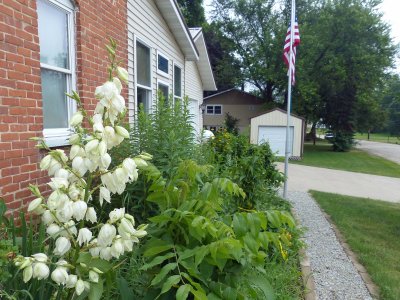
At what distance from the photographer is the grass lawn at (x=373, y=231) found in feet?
13.6

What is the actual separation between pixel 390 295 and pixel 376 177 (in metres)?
11.0

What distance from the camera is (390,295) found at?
143 inches

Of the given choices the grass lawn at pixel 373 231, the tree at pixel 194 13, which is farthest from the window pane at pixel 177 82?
the tree at pixel 194 13

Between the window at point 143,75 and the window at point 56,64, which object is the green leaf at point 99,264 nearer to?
the window at point 56,64

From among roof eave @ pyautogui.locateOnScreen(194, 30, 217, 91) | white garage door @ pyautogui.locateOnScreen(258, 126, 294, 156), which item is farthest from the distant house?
white garage door @ pyautogui.locateOnScreen(258, 126, 294, 156)

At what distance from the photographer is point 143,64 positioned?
22.8 ft

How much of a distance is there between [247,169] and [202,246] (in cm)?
356

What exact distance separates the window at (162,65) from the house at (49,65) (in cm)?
88

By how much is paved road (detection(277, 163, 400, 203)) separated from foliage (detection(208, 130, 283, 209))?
3870 mm

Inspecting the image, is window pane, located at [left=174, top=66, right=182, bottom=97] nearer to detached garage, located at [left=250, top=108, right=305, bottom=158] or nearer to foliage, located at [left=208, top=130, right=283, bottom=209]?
foliage, located at [left=208, top=130, right=283, bottom=209]

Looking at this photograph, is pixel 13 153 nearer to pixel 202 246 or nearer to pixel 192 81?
pixel 202 246

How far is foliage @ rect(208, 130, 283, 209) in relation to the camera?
4.89m

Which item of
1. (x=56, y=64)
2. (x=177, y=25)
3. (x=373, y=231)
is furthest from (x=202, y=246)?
(x=177, y=25)

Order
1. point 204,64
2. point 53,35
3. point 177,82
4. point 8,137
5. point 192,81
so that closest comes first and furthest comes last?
point 8,137 → point 53,35 → point 177,82 → point 192,81 → point 204,64
